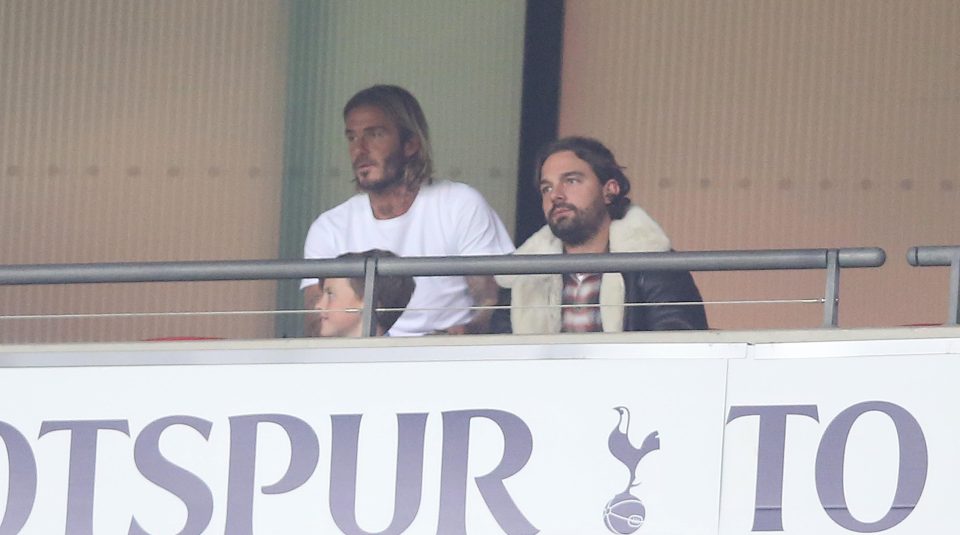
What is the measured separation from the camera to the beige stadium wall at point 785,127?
7.23m

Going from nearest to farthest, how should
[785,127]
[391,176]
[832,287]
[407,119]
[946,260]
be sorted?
[946,260] → [832,287] → [391,176] → [407,119] → [785,127]

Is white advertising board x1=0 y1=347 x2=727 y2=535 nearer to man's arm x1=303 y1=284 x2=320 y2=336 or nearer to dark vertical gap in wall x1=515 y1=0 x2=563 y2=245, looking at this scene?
man's arm x1=303 y1=284 x2=320 y2=336

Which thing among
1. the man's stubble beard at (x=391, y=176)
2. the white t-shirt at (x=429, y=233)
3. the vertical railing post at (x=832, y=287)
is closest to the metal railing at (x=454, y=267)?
the vertical railing post at (x=832, y=287)

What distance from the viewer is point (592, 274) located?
6.01 meters

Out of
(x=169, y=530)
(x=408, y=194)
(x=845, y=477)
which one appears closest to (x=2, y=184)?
(x=408, y=194)

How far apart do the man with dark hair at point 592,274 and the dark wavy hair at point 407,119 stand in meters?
0.45

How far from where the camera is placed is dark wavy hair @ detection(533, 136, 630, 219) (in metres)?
6.38

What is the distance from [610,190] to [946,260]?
1.32 metres

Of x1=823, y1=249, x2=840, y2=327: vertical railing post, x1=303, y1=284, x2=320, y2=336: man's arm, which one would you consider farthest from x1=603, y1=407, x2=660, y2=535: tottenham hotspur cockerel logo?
x1=303, y1=284, x2=320, y2=336: man's arm

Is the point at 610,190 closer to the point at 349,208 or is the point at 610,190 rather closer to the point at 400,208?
the point at 400,208

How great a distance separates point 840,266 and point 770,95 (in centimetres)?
201

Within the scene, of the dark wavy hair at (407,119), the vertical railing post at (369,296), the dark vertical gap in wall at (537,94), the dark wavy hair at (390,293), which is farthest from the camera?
the dark vertical gap in wall at (537,94)

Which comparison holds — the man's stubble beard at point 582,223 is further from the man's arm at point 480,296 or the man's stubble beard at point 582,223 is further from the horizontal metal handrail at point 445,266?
the horizontal metal handrail at point 445,266

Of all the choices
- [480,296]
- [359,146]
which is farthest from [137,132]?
[480,296]
